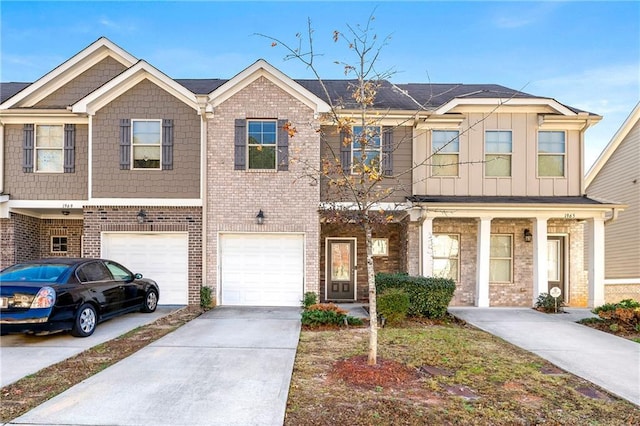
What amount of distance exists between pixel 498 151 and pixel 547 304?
4613 mm

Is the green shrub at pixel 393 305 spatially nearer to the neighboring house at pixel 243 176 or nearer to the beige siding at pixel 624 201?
the neighboring house at pixel 243 176

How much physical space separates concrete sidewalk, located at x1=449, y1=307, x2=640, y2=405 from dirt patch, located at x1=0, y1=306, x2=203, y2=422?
6.77 meters

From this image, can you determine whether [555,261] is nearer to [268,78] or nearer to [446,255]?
[446,255]

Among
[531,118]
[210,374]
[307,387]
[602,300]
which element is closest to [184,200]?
[210,374]

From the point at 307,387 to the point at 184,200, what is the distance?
775 centimetres

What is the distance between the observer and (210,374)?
17.8ft

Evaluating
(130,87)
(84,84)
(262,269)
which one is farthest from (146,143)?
(262,269)

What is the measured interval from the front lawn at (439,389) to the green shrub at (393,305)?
1.65m

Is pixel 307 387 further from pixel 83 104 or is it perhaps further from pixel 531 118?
pixel 531 118

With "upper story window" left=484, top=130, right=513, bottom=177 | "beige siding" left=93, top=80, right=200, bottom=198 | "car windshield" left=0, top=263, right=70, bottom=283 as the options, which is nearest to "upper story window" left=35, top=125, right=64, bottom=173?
"beige siding" left=93, top=80, right=200, bottom=198

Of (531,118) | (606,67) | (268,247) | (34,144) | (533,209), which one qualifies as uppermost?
(606,67)

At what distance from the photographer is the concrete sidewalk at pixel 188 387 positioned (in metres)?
4.11

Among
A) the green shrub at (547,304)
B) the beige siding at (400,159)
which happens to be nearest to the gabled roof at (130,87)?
the beige siding at (400,159)

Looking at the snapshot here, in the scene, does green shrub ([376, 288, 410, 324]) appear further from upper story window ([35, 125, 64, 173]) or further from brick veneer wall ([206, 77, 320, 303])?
upper story window ([35, 125, 64, 173])
